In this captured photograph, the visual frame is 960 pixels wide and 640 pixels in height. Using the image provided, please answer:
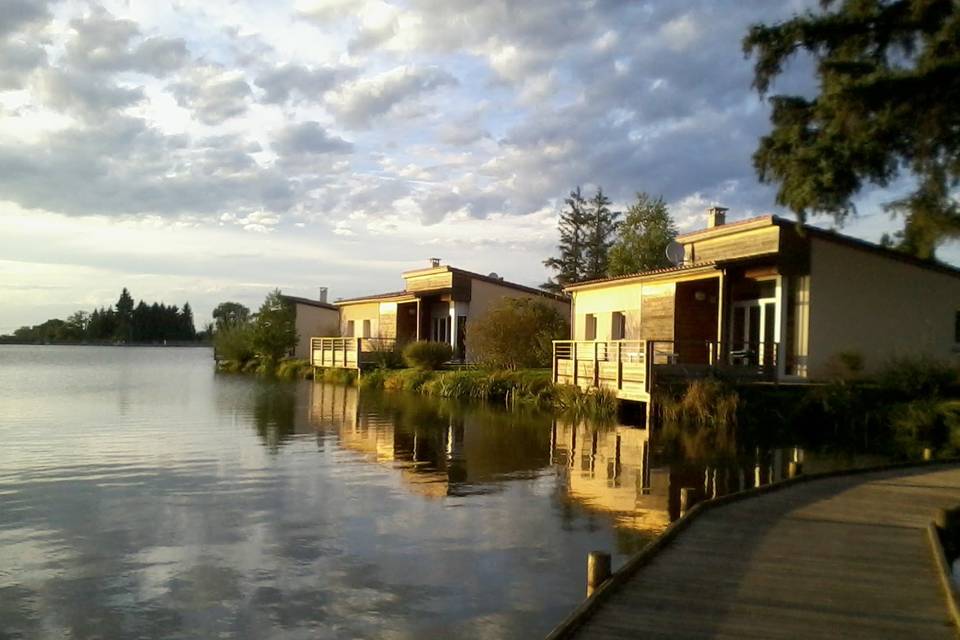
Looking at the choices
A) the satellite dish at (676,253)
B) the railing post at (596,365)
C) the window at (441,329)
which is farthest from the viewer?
the window at (441,329)

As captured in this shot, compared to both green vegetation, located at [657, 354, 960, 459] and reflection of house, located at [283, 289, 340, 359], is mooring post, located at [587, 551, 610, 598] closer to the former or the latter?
green vegetation, located at [657, 354, 960, 459]

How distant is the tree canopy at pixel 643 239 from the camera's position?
4838 centimetres

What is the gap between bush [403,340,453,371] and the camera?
110 feet

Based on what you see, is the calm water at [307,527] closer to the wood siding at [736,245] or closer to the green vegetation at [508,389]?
the green vegetation at [508,389]

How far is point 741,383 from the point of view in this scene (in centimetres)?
2055

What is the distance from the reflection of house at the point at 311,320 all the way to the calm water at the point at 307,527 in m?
30.6

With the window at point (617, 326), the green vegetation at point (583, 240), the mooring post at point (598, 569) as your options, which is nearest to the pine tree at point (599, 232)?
the green vegetation at point (583, 240)

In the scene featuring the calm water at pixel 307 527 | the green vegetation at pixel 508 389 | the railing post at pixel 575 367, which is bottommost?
the calm water at pixel 307 527

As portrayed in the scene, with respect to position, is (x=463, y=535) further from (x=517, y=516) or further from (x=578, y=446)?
(x=578, y=446)

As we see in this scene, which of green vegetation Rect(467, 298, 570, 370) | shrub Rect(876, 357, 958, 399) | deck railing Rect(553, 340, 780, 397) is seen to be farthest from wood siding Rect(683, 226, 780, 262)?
green vegetation Rect(467, 298, 570, 370)

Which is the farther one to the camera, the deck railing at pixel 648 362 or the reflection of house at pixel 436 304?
the reflection of house at pixel 436 304

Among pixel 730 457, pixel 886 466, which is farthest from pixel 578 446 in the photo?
pixel 886 466

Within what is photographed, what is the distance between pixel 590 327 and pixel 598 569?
2455 cm

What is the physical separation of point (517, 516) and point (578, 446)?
6878mm
